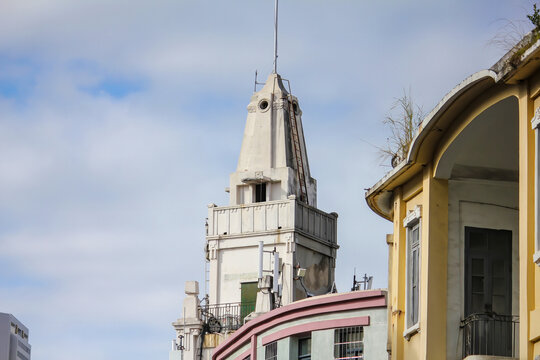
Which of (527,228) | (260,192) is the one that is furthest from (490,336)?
(260,192)

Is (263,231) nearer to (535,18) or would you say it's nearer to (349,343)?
(349,343)

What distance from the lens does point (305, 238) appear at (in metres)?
67.4

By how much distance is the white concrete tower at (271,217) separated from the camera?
218 feet

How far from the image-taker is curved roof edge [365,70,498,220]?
72.9ft

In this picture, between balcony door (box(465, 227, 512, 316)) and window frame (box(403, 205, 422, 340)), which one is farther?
window frame (box(403, 205, 422, 340))

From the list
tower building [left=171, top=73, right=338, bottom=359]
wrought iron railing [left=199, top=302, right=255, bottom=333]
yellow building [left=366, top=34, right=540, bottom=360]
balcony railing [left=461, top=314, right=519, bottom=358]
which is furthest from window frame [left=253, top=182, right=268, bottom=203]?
balcony railing [left=461, top=314, right=519, bottom=358]

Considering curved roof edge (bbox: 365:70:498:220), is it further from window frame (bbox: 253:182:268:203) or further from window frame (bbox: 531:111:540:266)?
window frame (bbox: 253:182:268:203)

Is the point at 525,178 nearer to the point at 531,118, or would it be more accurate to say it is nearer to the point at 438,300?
the point at 531,118

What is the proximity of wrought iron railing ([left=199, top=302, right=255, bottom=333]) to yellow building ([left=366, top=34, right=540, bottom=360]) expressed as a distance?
123 ft

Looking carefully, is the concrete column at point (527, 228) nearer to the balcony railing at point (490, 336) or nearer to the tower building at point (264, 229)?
the balcony railing at point (490, 336)

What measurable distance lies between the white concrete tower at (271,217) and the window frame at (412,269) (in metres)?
37.7

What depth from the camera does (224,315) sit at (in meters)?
65.7

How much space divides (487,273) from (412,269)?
164cm

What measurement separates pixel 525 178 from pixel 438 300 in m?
4.80
